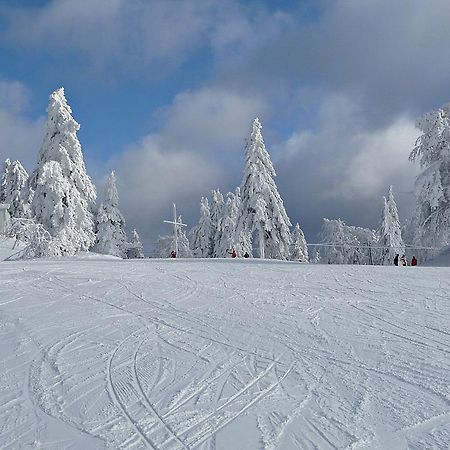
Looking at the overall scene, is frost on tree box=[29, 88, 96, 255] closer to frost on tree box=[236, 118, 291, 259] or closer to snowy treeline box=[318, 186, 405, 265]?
frost on tree box=[236, 118, 291, 259]

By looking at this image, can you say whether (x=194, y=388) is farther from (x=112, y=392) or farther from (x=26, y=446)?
(x=26, y=446)

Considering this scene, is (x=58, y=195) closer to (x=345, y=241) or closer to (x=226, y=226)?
(x=226, y=226)

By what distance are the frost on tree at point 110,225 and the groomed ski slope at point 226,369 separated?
97.2 feet

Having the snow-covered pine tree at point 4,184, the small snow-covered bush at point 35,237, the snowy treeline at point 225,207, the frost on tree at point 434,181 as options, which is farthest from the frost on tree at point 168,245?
the frost on tree at point 434,181

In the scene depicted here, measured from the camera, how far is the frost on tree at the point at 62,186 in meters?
28.9

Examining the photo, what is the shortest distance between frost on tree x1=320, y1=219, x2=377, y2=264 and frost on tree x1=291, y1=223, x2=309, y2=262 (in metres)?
2.98

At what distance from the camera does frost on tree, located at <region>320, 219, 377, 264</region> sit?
199 feet

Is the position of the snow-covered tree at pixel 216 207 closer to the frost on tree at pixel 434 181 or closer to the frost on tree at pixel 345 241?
the frost on tree at pixel 345 241

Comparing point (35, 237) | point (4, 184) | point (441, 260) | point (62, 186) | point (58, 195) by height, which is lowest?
point (441, 260)

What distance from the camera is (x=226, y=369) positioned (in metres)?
6.06

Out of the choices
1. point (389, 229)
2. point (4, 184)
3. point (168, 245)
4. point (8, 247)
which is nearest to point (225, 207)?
point (389, 229)

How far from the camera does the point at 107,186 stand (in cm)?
4312

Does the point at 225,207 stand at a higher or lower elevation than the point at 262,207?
higher

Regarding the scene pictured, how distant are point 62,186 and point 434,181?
→ 2231 cm
